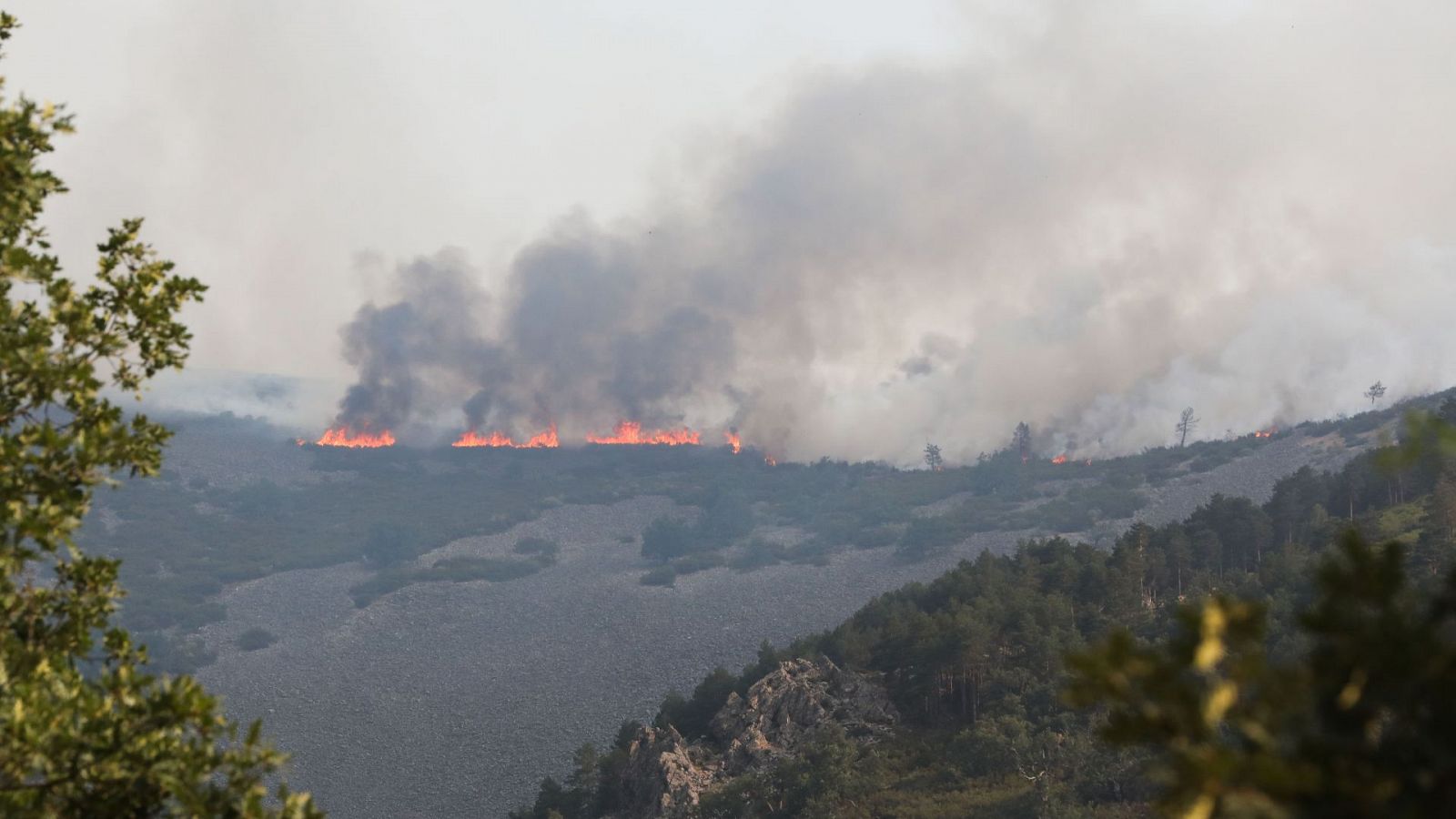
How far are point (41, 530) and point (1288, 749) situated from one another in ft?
46.4

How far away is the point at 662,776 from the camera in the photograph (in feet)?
343

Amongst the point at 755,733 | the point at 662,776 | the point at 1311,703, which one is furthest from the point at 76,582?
the point at 755,733

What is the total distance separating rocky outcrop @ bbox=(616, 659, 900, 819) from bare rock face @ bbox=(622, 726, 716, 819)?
0.09 m

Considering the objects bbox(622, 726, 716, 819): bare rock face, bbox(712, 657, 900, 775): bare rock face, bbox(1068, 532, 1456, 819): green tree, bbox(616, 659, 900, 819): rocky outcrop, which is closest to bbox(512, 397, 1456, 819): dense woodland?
bbox(622, 726, 716, 819): bare rock face

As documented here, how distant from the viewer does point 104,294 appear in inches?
664

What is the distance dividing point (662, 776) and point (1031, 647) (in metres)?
39.0

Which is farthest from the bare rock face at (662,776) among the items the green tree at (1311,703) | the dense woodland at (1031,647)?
the green tree at (1311,703)

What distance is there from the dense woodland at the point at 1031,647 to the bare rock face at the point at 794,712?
12.0ft

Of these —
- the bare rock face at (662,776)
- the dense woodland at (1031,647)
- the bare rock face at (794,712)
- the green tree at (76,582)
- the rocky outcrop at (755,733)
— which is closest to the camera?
the green tree at (76,582)

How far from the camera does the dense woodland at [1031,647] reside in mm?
90062

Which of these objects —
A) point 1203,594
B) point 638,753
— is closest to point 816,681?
point 638,753

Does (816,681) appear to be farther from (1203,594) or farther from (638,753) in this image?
(1203,594)

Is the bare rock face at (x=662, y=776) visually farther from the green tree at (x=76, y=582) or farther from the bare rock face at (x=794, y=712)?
the green tree at (x=76, y=582)

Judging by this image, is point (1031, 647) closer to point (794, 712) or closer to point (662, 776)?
point (794, 712)
